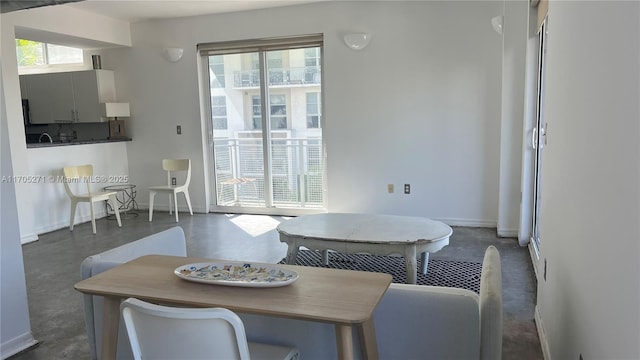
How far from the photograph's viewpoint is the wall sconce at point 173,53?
5891 millimetres

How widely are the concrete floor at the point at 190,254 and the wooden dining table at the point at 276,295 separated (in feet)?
3.77

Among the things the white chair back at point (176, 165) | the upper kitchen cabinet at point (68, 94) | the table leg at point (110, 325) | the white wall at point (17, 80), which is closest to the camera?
the table leg at point (110, 325)

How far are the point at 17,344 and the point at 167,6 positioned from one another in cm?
397

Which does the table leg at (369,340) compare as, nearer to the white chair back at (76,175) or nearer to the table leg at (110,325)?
the table leg at (110,325)

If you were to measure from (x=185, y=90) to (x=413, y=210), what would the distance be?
3.25m

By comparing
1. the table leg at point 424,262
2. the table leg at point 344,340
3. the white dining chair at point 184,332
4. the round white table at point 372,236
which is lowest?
the table leg at point 424,262

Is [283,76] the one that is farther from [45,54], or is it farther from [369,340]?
[369,340]

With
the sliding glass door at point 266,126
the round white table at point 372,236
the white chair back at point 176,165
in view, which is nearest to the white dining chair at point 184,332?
the round white table at point 372,236

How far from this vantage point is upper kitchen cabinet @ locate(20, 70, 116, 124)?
244 inches

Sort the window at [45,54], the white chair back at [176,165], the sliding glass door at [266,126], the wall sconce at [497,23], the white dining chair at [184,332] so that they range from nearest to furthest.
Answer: the white dining chair at [184,332] < the wall sconce at [497,23] < the sliding glass door at [266,126] < the white chair back at [176,165] < the window at [45,54]

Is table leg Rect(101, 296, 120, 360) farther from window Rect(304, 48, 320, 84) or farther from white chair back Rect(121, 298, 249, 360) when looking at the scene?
window Rect(304, 48, 320, 84)

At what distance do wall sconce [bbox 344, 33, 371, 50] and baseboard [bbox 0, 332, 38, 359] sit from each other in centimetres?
395

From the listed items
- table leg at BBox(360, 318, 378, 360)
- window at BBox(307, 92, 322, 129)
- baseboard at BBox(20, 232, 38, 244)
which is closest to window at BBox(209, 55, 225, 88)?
window at BBox(307, 92, 322, 129)

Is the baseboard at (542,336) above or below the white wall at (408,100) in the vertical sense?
below
